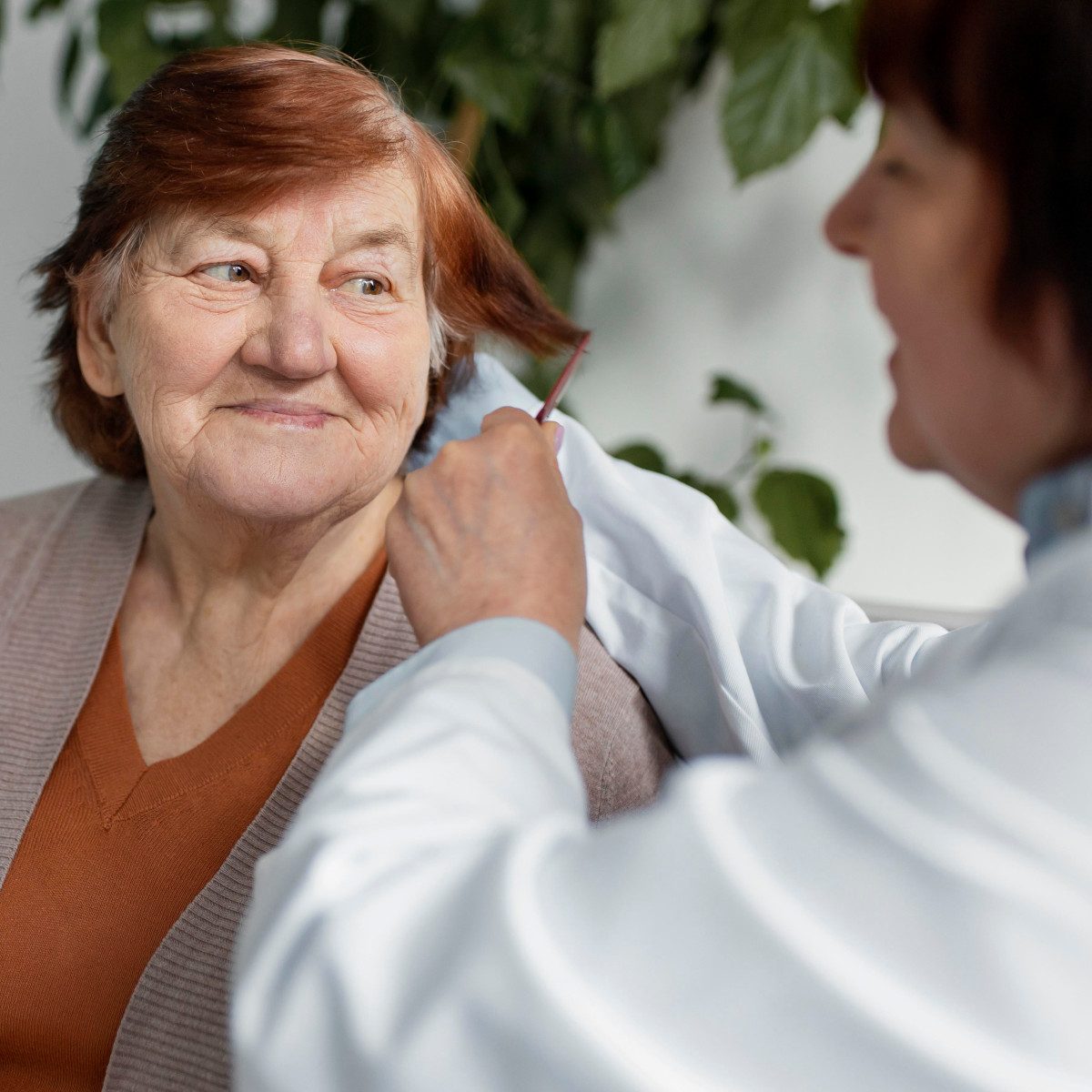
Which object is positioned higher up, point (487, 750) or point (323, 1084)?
point (487, 750)

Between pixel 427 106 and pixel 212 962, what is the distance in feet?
4.54

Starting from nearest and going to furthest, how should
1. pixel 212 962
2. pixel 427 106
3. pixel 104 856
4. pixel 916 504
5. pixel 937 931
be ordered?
pixel 937 931, pixel 212 962, pixel 104 856, pixel 427 106, pixel 916 504

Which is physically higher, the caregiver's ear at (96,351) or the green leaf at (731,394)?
the caregiver's ear at (96,351)

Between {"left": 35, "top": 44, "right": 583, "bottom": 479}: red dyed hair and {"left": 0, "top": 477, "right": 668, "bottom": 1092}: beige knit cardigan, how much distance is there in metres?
0.22

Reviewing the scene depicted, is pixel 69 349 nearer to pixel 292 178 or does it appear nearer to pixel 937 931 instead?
pixel 292 178

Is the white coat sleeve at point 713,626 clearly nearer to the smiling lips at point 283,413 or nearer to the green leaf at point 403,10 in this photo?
the smiling lips at point 283,413

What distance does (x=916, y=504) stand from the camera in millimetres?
2166

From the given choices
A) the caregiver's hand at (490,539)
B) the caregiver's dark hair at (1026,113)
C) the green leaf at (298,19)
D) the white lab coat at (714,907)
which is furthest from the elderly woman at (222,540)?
the green leaf at (298,19)

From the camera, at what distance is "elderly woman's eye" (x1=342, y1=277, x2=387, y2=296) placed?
3.71ft

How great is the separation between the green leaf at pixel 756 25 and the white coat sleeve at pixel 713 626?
71cm

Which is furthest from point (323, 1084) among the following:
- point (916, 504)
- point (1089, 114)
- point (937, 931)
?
point (916, 504)

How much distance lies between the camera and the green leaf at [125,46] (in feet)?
5.66

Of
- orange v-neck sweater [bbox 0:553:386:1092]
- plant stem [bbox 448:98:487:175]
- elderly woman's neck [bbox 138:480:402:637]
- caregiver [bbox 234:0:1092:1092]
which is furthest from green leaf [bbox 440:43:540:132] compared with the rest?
caregiver [bbox 234:0:1092:1092]

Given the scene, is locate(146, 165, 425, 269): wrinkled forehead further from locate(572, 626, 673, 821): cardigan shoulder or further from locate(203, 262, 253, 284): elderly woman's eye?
locate(572, 626, 673, 821): cardigan shoulder
